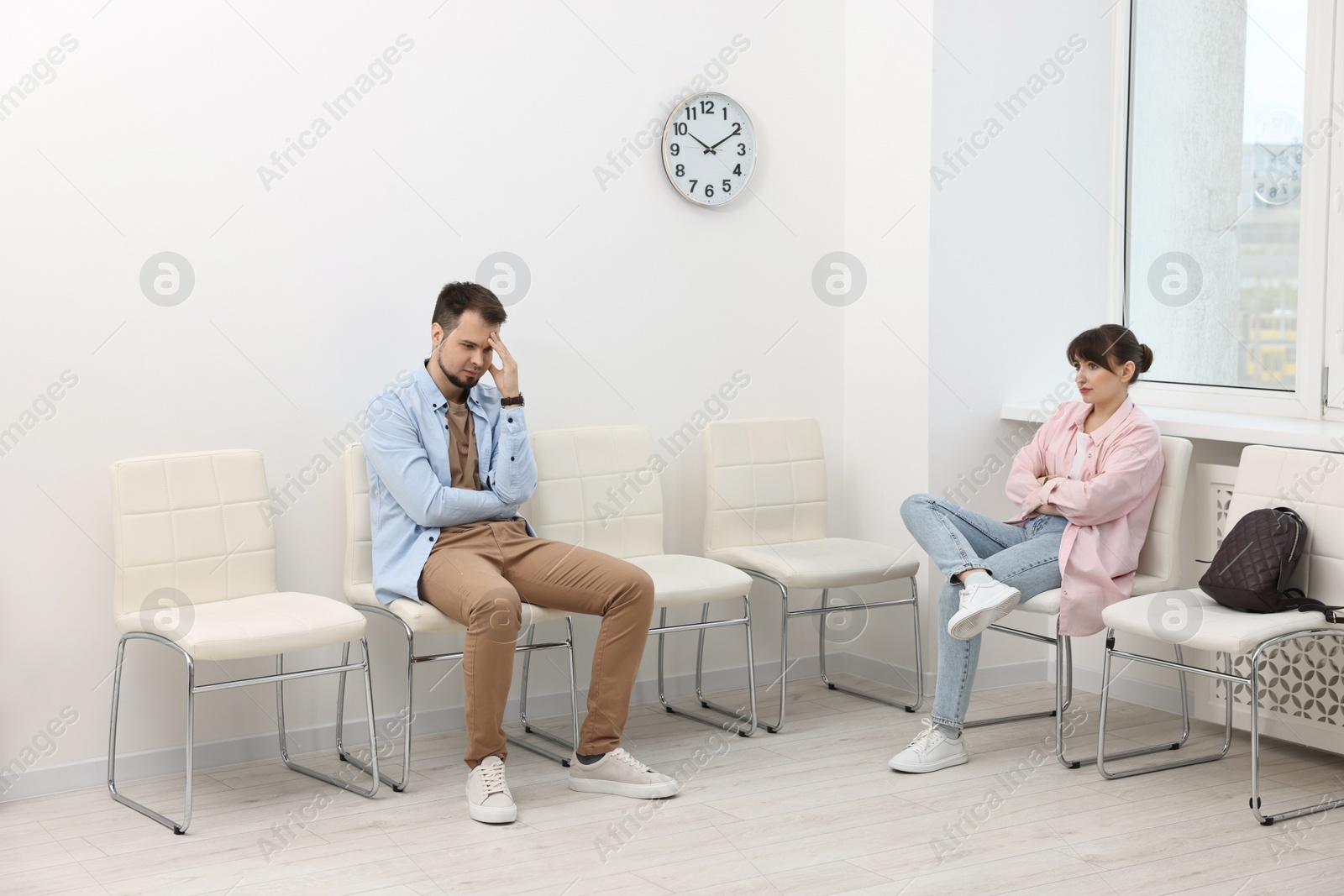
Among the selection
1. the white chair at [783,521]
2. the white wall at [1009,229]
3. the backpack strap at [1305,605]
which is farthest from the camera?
the white wall at [1009,229]

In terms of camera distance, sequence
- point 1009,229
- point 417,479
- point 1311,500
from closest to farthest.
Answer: point 1311,500 → point 417,479 → point 1009,229

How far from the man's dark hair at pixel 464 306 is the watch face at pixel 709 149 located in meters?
0.88

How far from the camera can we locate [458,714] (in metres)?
3.80

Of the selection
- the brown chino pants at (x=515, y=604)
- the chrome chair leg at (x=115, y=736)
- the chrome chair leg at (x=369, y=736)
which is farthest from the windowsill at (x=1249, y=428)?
the chrome chair leg at (x=115, y=736)

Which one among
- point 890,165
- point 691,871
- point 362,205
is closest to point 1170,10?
point 890,165

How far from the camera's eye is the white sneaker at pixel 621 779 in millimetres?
3186

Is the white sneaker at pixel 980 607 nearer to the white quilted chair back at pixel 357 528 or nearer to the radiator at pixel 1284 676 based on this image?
the radiator at pixel 1284 676

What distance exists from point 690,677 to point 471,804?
48.8 inches

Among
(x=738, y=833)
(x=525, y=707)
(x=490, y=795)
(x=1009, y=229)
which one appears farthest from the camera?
(x=1009, y=229)

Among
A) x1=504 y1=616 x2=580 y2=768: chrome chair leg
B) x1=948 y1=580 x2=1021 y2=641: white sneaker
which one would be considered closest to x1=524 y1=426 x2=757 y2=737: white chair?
x1=504 y1=616 x2=580 y2=768: chrome chair leg

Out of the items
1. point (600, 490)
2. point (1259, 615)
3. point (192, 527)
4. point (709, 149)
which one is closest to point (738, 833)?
point (600, 490)

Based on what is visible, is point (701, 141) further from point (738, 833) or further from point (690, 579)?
point (738, 833)

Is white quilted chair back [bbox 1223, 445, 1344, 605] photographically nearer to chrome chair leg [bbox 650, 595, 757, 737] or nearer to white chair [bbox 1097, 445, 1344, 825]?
white chair [bbox 1097, 445, 1344, 825]

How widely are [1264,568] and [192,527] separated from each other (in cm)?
262
